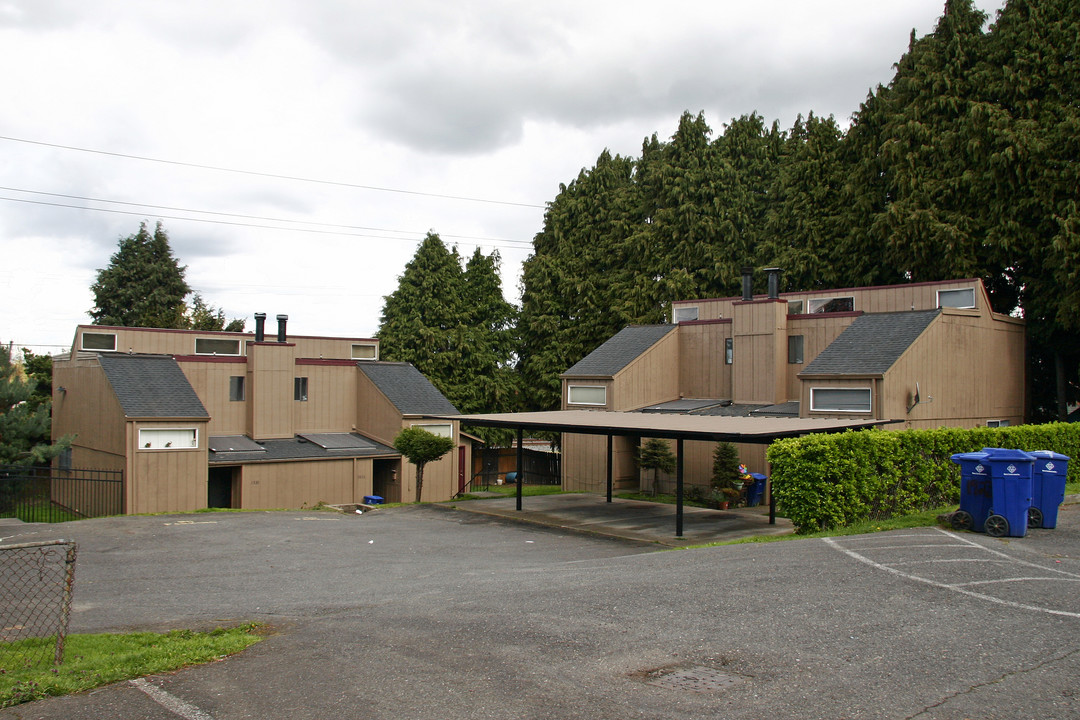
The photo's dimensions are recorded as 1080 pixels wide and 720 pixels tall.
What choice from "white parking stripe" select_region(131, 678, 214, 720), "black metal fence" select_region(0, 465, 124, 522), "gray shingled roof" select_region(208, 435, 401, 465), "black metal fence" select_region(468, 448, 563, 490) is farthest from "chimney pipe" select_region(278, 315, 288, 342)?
"white parking stripe" select_region(131, 678, 214, 720)

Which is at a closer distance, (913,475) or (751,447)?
(913,475)

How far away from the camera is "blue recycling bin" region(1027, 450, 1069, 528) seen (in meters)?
12.3

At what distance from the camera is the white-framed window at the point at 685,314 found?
98.8 feet

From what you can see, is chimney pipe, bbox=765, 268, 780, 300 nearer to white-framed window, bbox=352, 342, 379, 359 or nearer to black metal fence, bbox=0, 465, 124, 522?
white-framed window, bbox=352, 342, 379, 359

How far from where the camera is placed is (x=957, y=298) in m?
24.3

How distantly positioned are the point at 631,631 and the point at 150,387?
21511 mm

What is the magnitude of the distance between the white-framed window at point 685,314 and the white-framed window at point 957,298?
8.61 metres

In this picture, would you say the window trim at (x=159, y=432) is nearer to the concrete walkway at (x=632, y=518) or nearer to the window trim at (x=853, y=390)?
the concrete walkway at (x=632, y=518)

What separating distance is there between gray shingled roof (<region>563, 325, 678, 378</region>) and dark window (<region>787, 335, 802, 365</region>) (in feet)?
14.9

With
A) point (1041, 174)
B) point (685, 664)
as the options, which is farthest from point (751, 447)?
point (685, 664)

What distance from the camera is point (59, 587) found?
34.6 feet

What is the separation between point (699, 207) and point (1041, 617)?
32.4 meters

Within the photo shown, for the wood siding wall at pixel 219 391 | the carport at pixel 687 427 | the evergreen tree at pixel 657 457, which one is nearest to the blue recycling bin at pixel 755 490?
the evergreen tree at pixel 657 457

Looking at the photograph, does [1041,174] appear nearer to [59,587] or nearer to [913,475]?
[913,475]
